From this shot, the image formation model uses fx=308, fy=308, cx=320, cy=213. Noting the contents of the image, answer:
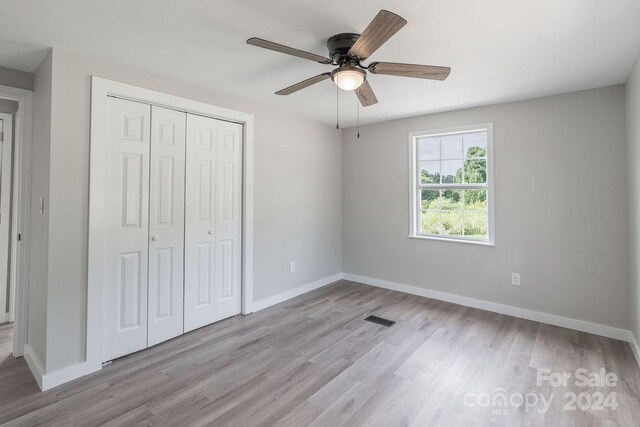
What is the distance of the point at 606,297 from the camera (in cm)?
290

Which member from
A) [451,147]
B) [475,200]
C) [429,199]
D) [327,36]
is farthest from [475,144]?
[327,36]

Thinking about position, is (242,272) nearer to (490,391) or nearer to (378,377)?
(378,377)

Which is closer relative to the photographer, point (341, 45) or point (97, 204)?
point (341, 45)

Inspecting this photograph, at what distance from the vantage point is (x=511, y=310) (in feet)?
11.1

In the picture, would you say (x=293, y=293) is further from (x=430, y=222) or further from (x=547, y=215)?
(x=547, y=215)

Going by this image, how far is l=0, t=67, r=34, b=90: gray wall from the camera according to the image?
241cm

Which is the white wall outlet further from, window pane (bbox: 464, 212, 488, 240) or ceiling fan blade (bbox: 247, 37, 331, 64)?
ceiling fan blade (bbox: 247, 37, 331, 64)

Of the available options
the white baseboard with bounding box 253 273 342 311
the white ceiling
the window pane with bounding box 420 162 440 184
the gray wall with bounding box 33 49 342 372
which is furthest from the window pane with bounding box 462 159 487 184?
the white baseboard with bounding box 253 273 342 311

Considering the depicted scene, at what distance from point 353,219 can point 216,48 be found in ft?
10.1

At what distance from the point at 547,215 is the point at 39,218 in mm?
4542

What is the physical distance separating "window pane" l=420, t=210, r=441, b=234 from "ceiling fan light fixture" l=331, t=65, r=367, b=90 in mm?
2518

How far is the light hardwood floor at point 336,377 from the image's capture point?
1854 mm

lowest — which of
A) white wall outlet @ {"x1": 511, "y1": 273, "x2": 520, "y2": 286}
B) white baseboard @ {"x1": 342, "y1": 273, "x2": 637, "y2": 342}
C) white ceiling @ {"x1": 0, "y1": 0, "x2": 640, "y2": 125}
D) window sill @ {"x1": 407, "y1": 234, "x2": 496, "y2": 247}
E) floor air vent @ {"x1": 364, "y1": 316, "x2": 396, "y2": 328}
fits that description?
floor air vent @ {"x1": 364, "y1": 316, "x2": 396, "y2": 328}

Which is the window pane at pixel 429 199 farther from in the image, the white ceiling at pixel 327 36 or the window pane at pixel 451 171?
the white ceiling at pixel 327 36
